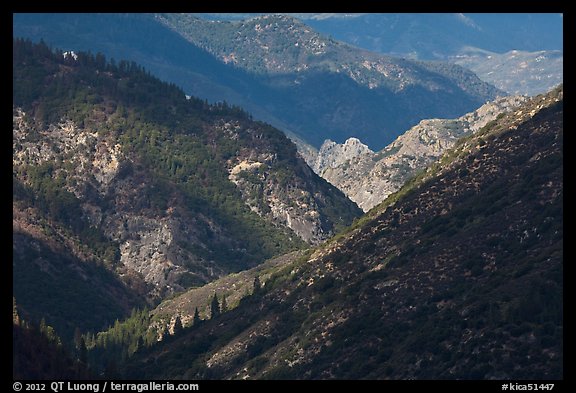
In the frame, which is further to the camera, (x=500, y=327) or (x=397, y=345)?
(x=397, y=345)
